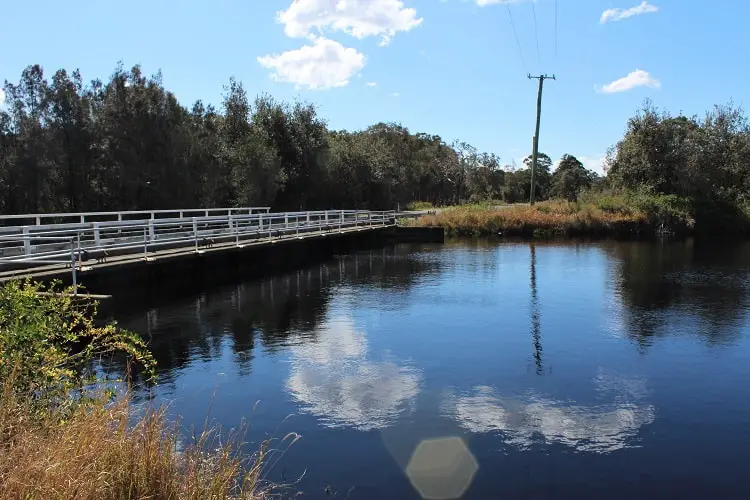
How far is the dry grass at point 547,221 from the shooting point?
44656 millimetres

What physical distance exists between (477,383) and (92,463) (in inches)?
268

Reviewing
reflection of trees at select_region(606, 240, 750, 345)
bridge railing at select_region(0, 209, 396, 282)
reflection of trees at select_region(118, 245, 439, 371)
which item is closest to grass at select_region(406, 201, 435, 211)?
bridge railing at select_region(0, 209, 396, 282)

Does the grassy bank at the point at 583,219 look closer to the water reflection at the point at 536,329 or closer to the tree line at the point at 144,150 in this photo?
the tree line at the point at 144,150

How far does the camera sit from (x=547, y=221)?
45.1 meters

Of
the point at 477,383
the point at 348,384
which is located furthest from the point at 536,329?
the point at 348,384

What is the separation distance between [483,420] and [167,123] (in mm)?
34962

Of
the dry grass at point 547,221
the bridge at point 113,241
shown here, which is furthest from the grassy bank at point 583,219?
the bridge at point 113,241

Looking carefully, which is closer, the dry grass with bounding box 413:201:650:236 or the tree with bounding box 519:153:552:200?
the dry grass with bounding box 413:201:650:236

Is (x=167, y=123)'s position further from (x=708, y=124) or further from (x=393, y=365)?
(x=708, y=124)

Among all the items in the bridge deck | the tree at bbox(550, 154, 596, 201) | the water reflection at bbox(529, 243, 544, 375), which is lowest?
the water reflection at bbox(529, 243, 544, 375)

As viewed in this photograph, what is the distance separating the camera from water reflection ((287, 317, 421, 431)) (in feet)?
27.2

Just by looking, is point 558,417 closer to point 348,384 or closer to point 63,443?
point 348,384

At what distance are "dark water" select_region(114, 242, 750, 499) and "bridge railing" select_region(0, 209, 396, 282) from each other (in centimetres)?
226

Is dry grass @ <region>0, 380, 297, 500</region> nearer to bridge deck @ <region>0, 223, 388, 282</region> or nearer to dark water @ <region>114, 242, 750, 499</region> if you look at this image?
dark water @ <region>114, 242, 750, 499</region>
